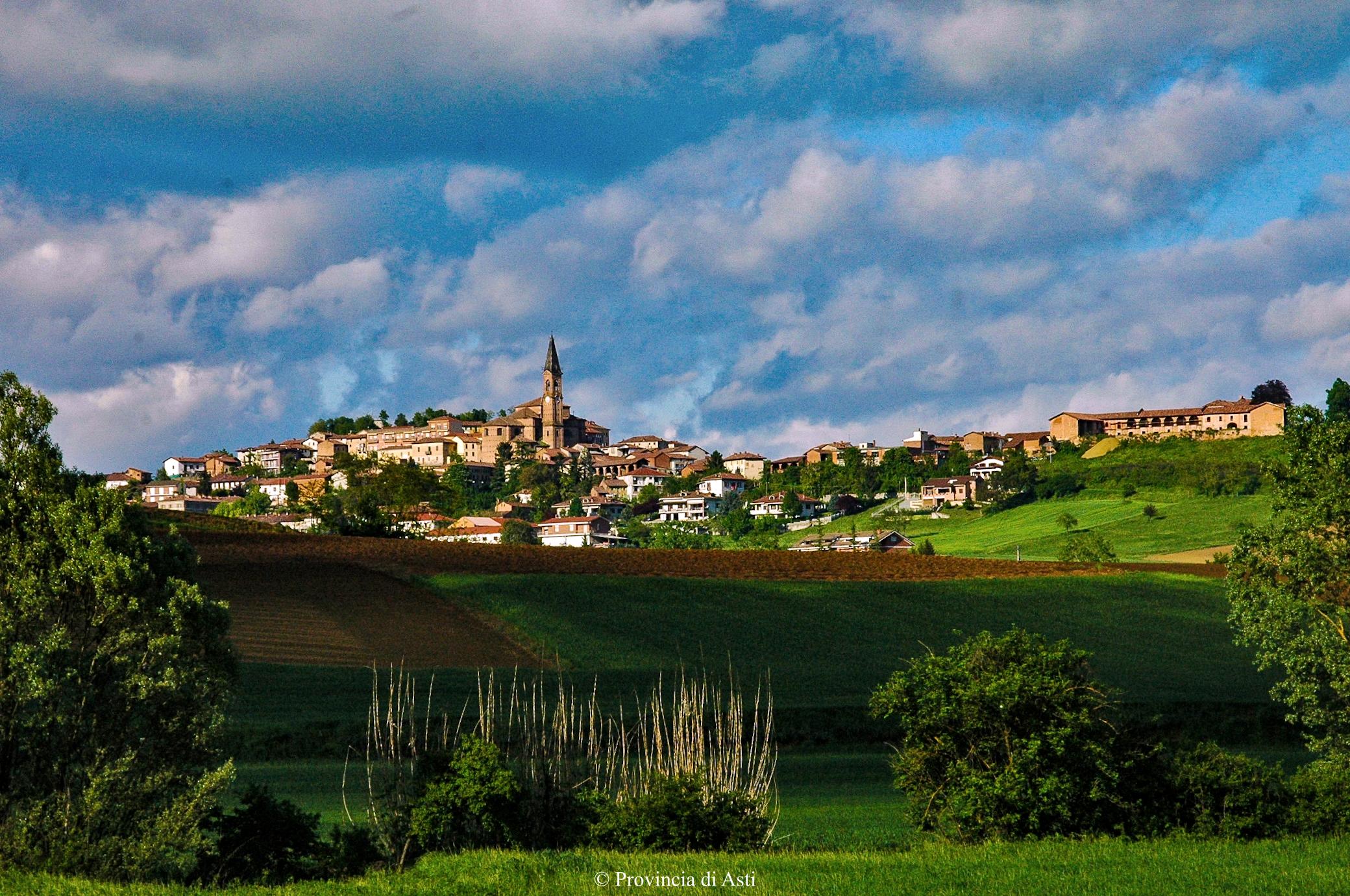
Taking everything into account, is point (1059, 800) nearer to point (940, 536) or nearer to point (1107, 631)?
point (1107, 631)

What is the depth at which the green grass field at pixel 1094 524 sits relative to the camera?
12975cm

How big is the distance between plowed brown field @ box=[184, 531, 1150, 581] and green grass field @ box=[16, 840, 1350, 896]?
4881 cm

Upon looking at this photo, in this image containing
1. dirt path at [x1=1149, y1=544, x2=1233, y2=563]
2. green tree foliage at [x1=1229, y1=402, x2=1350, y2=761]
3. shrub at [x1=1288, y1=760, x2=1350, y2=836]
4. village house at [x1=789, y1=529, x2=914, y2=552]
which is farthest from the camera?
village house at [x1=789, y1=529, x2=914, y2=552]

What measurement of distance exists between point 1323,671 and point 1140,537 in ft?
356

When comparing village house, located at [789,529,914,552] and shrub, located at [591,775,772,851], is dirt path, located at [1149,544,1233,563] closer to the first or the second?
village house, located at [789,529,914,552]

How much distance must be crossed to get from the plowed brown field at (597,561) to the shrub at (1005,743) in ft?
154

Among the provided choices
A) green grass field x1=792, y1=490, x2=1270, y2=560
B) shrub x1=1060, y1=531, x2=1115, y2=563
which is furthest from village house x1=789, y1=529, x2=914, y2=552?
shrub x1=1060, y1=531, x2=1115, y2=563

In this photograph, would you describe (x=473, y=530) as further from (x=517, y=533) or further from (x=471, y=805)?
(x=471, y=805)

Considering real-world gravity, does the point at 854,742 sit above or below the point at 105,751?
below

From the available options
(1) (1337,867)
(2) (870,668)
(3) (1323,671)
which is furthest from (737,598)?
(1) (1337,867)

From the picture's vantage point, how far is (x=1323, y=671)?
98.2 ft

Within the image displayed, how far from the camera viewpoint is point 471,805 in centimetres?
2150

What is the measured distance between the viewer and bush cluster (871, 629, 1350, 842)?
22047mm

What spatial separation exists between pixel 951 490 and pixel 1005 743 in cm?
17424
